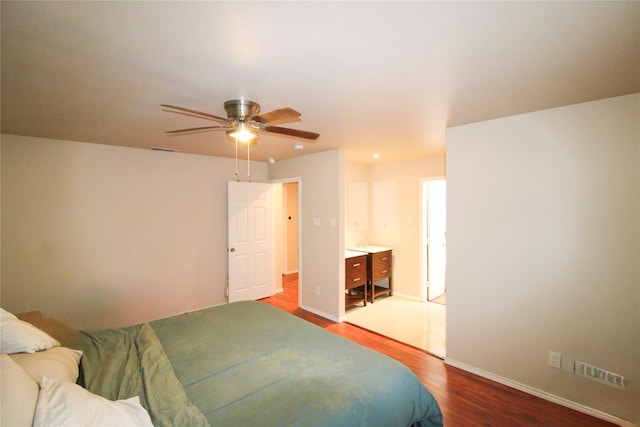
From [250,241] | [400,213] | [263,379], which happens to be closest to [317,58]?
[263,379]

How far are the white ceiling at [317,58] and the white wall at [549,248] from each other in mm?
302

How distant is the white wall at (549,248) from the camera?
206cm

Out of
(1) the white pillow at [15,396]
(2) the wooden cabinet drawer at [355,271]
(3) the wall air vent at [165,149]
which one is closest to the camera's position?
(1) the white pillow at [15,396]

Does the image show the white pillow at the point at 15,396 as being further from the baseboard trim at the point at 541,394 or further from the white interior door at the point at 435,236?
the white interior door at the point at 435,236

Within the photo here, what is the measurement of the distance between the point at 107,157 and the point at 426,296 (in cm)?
501

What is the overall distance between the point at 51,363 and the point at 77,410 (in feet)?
1.98

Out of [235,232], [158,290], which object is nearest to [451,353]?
[235,232]

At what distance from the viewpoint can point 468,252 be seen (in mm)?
2787

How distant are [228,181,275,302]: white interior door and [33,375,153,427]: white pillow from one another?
336 cm

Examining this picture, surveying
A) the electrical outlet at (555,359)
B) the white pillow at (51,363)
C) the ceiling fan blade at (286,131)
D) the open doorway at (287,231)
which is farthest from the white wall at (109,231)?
the electrical outlet at (555,359)

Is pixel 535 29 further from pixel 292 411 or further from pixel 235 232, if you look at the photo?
pixel 235 232

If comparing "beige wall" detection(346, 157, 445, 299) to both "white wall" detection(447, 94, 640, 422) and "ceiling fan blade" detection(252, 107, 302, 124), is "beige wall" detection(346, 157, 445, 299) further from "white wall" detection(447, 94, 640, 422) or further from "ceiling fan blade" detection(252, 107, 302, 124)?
"ceiling fan blade" detection(252, 107, 302, 124)

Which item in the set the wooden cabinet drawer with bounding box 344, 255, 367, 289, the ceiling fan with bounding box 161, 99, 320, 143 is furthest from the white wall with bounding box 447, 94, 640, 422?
the ceiling fan with bounding box 161, 99, 320, 143

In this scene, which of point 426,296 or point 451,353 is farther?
point 426,296
